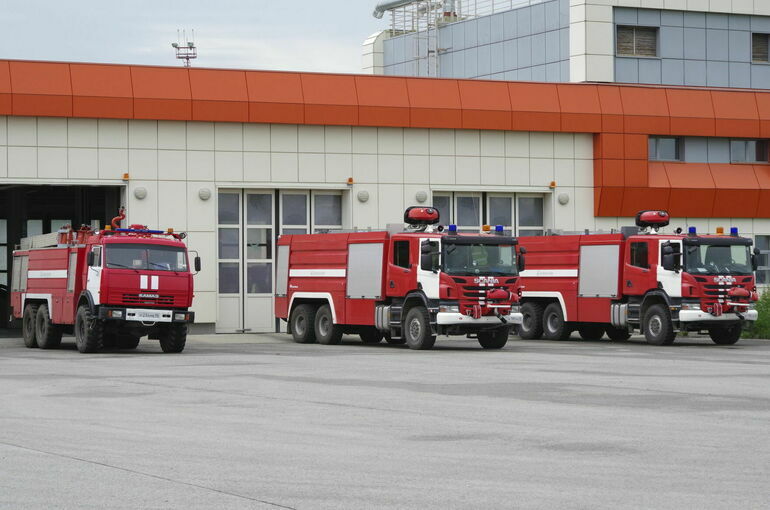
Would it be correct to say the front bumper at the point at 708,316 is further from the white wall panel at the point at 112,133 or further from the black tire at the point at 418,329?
the white wall panel at the point at 112,133

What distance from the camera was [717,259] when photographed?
3189 cm

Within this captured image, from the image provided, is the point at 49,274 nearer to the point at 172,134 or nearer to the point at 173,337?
the point at 173,337

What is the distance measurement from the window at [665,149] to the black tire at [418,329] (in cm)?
1625

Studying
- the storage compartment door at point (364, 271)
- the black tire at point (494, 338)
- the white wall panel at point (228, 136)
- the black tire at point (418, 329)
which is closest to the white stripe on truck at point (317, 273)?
the storage compartment door at point (364, 271)

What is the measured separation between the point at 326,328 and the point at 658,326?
7675 mm

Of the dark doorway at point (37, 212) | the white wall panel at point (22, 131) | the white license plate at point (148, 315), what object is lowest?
the white license plate at point (148, 315)

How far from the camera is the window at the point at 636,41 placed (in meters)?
52.5

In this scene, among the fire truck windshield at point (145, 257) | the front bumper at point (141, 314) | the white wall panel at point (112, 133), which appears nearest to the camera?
the front bumper at point (141, 314)

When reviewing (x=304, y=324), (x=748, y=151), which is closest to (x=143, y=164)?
(x=304, y=324)

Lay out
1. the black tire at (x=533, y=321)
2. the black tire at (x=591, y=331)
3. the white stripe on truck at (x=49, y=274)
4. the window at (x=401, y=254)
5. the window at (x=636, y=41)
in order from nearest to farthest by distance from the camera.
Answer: the white stripe on truck at (x=49, y=274)
the window at (x=401, y=254)
the black tire at (x=591, y=331)
the black tire at (x=533, y=321)
the window at (x=636, y=41)

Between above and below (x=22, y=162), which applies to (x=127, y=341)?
below

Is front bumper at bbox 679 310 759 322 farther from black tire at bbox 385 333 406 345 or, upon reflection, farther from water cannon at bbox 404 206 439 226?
black tire at bbox 385 333 406 345

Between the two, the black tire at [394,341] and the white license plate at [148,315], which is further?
the black tire at [394,341]

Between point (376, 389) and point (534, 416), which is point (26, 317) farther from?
point (534, 416)
